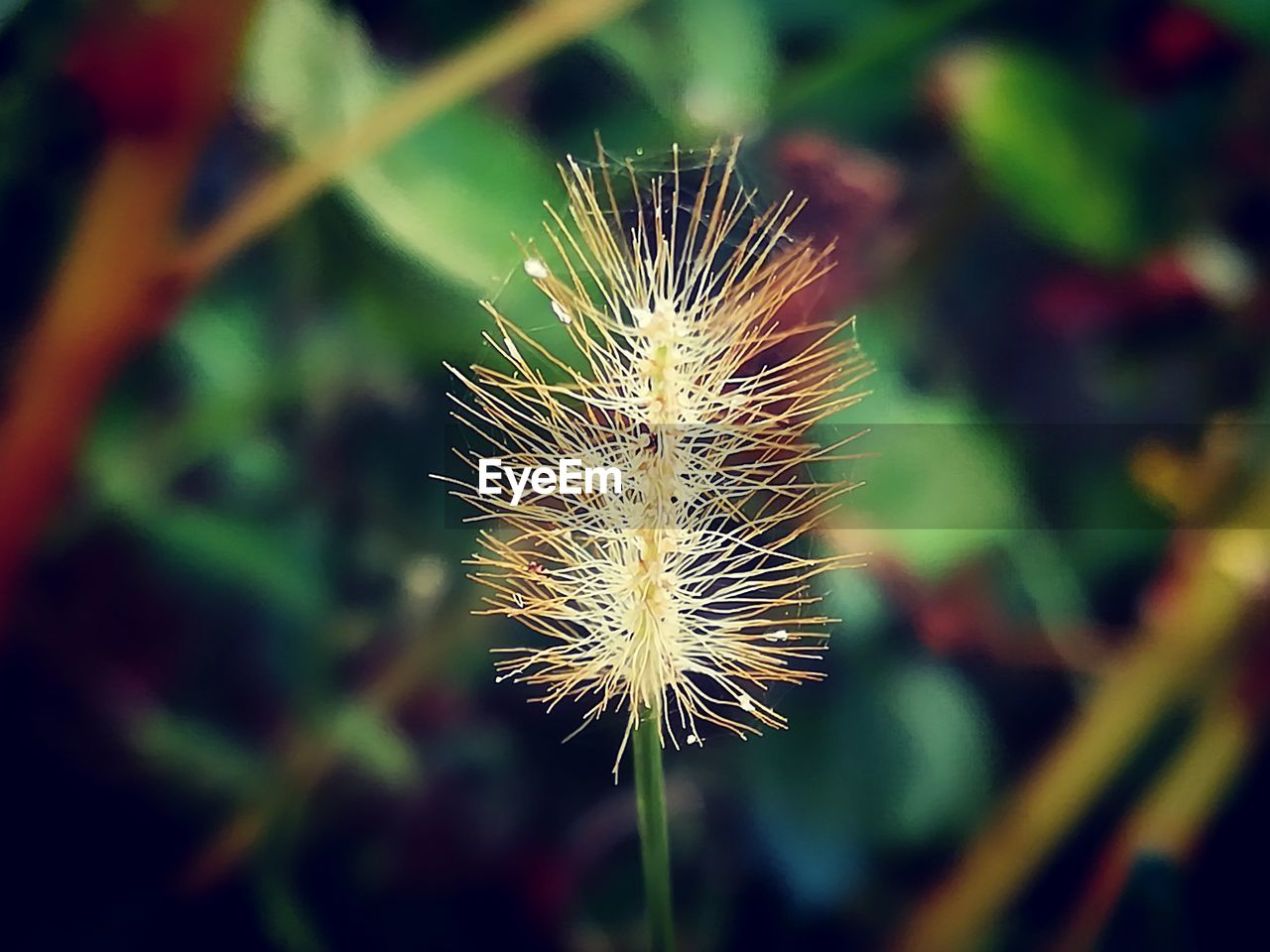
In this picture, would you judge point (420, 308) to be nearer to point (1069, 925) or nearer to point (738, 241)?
point (738, 241)

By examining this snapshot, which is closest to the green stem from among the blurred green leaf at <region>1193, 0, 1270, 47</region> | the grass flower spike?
the grass flower spike

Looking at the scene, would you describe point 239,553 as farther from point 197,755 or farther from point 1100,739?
point 1100,739

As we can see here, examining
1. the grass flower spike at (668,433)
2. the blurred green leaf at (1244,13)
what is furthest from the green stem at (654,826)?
the blurred green leaf at (1244,13)

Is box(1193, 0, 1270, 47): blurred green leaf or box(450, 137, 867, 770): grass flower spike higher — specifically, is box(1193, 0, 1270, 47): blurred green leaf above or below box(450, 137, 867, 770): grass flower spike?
→ above

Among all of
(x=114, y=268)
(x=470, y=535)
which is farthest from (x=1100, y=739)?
(x=114, y=268)

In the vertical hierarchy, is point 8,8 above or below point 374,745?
above

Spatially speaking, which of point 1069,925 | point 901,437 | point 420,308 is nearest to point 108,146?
point 420,308

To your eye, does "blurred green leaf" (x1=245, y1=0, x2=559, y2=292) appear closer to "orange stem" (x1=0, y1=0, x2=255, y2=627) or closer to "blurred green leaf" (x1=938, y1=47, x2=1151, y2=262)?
"orange stem" (x1=0, y1=0, x2=255, y2=627)
